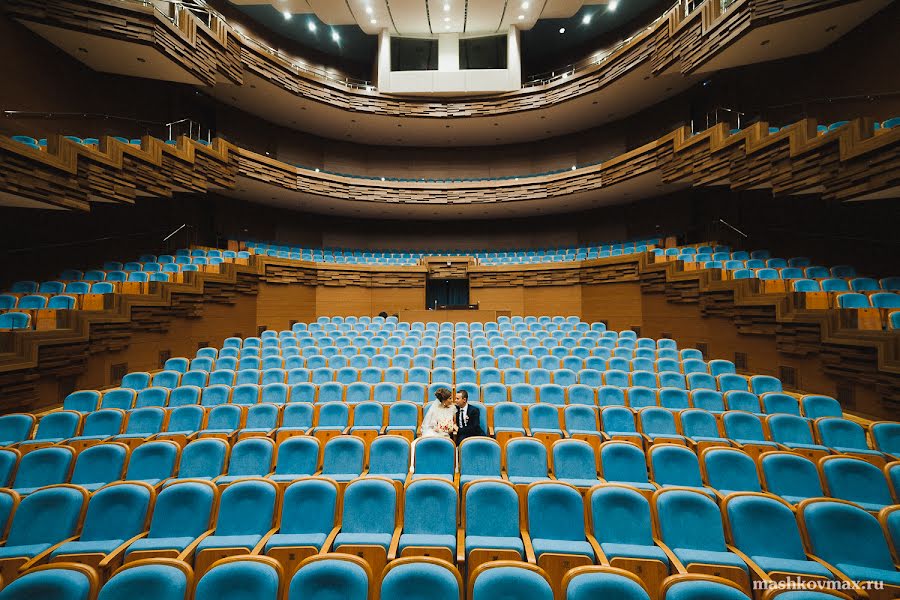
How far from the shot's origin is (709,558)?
1.75 metres

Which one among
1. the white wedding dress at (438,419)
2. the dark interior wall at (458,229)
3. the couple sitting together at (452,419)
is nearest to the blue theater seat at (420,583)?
the couple sitting together at (452,419)

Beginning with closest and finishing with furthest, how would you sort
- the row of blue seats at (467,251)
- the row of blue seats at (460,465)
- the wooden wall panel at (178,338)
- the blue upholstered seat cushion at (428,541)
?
the blue upholstered seat cushion at (428,541), the row of blue seats at (460,465), the wooden wall panel at (178,338), the row of blue seats at (467,251)

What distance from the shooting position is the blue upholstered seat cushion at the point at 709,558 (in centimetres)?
171

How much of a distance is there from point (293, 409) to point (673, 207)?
10360 millimetres

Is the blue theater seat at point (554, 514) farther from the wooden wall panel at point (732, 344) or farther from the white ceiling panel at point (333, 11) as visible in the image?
the white ceiling panel at point (333, 11)

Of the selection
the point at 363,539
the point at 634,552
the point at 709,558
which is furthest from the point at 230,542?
the point at 709,558

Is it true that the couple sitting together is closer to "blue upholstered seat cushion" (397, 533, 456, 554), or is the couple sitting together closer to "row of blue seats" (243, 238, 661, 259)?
"blue upholstered seat cushion" (397, 533, 456, 554)

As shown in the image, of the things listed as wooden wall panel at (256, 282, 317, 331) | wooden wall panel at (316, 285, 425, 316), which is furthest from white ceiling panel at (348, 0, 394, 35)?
wooden wall panel at (256, 282, 317, 331)

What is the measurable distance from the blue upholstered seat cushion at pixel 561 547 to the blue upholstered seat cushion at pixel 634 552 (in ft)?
0.27

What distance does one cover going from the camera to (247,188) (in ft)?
32.1

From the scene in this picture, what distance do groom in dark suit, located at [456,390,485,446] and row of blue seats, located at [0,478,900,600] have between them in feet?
2.65

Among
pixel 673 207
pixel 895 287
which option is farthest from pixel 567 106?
pixel 895 287

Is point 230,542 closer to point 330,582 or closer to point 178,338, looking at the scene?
point 330,582

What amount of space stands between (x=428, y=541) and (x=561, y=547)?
63 cm
